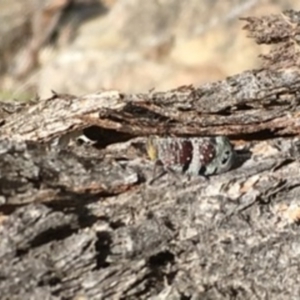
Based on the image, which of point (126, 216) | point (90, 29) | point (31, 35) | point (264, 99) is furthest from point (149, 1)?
point (126, 216)

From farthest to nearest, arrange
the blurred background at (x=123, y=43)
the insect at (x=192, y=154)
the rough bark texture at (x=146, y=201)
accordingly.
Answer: the blurred background at (x=123, y=43) < the insect at (x=192, y=154) < the rough bark texture at (x=146, y=201)

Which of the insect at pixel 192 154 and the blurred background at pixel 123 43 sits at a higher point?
the blurred background at pixel 123 43

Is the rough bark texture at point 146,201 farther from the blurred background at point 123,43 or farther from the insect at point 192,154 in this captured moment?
the blurred background at point 123,43

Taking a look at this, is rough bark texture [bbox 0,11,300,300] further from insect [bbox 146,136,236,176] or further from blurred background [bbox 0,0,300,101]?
blurred background [bbox 0,0,300,101]

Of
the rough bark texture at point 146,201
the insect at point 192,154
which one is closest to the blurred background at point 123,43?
the rough bark texture at point 146,201

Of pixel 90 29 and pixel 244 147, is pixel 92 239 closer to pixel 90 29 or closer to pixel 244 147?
pixel 244 147
